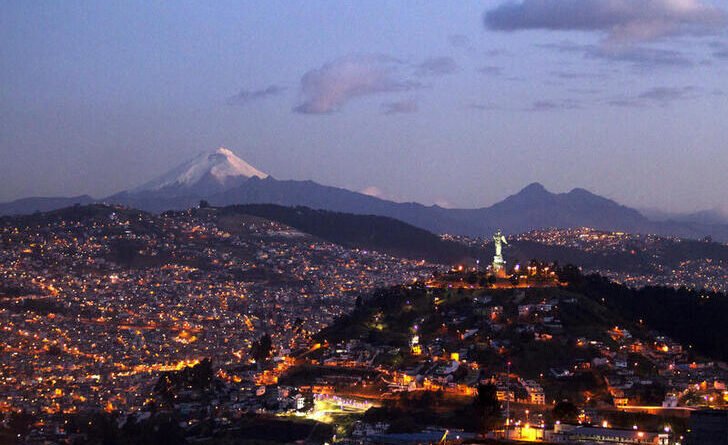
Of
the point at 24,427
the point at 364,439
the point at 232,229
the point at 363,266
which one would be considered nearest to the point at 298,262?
the point at 363,266

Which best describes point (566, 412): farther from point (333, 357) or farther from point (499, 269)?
point (499, 269)

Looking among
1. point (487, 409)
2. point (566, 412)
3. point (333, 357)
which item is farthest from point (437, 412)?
point (333, 357)

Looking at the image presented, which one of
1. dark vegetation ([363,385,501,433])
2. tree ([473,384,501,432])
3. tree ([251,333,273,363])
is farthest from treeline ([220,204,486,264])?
tree ([473,384,501,432])

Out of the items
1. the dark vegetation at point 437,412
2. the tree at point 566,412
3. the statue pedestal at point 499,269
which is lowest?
the dark vegetation at point 437,412

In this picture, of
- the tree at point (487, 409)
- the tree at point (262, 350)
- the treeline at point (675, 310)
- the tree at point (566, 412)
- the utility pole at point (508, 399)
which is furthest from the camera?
the tree at point (262, 350)

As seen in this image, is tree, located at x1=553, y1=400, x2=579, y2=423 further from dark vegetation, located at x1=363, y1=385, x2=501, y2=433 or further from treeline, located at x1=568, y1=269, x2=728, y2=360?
treeline, located at x1=568, y1=269, x2=728, y2=360

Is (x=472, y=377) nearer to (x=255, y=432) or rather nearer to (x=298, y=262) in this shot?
(x=255, y=432)

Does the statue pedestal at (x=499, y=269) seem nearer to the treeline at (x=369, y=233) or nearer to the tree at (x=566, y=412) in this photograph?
the tree at (x=566, y=412)

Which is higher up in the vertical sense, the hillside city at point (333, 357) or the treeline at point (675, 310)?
the treeline at point (675, 310)

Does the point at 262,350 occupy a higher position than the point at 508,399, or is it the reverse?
the point at 508,399

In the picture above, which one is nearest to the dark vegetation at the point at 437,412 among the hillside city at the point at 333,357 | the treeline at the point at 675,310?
the hillside city at the point at 333,357

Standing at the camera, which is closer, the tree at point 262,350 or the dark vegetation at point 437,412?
the dark vegetation at point 437,412
